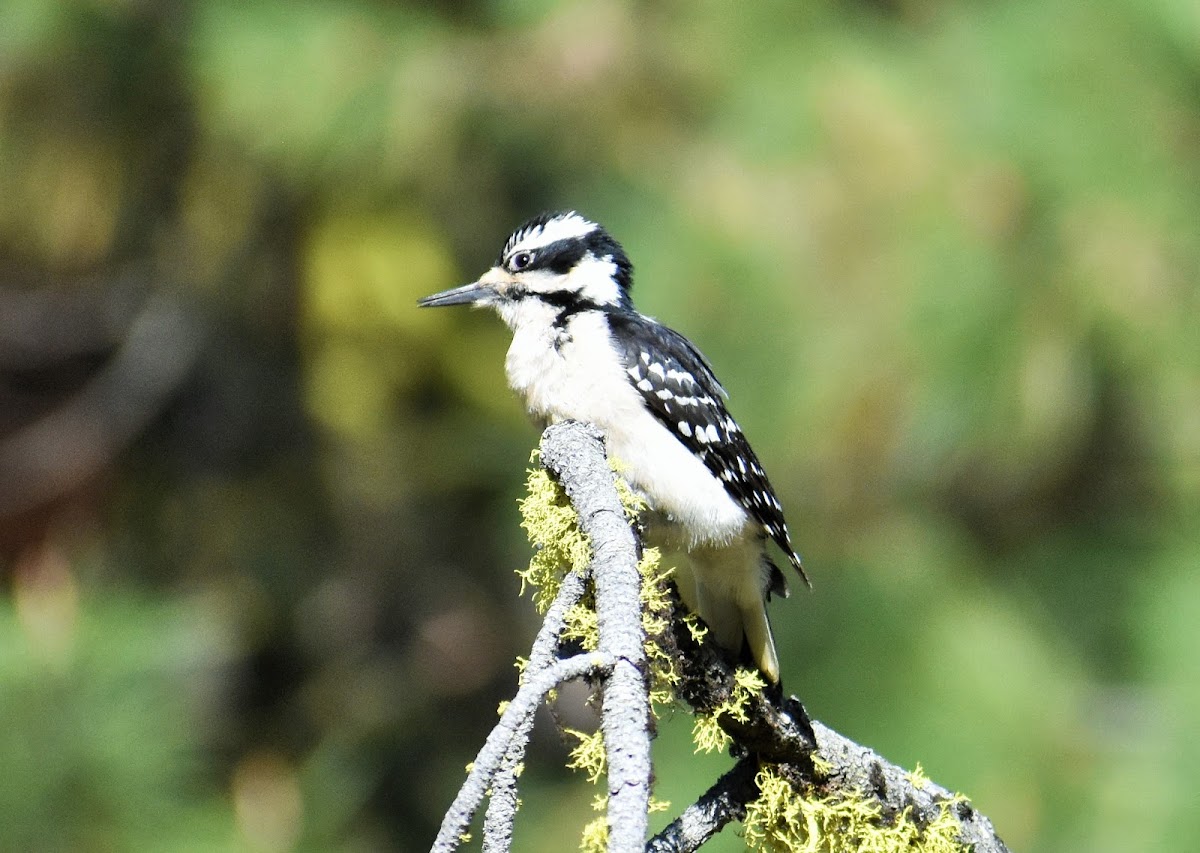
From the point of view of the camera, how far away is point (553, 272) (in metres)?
3.80

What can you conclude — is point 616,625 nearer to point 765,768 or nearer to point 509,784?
point 509,784

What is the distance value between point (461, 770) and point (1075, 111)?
376cm

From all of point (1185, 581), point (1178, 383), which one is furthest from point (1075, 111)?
point (1185, 581)

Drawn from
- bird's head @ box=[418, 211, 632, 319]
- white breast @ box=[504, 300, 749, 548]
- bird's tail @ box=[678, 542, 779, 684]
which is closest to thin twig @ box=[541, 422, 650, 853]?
bird's tail @ box=[678, 542, 779, 684]

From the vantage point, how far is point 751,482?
11.4ft

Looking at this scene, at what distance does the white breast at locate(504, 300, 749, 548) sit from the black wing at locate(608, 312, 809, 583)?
33mm

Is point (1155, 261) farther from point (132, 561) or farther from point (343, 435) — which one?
point (132, 561)

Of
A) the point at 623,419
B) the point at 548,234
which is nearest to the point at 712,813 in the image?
the point at 623,419

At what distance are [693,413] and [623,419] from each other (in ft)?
0.76

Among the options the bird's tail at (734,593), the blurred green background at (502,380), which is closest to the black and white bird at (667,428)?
the bird's tail at (734,593)

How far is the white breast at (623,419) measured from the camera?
3.27m

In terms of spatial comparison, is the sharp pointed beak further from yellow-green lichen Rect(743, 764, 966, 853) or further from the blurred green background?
yellow-green lichen Rect(743, 764, 966, 853)

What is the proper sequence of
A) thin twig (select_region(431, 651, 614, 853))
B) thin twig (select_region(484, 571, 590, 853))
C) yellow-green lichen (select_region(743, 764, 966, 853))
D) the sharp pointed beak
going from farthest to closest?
the sharp pointed beak < yellow-green lichen (select_region(743, 764, 966, 853)) < thin twig (select_region(484, 571, 590, 853)) < thin twig (select_region(431, 651, 614, 853))

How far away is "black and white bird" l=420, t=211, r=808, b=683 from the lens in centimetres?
327
